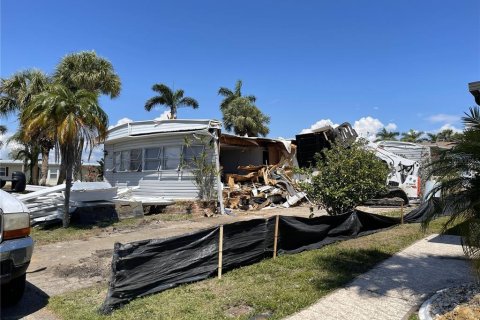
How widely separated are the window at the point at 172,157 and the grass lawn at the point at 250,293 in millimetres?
9441

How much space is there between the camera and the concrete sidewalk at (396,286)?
A: 455cm

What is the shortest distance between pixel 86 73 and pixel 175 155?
9.26 meters

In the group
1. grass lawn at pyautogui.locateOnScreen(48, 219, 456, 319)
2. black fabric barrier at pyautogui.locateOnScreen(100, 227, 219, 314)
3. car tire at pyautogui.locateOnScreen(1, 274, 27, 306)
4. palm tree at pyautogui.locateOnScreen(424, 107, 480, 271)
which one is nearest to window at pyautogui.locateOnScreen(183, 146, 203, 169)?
grass lawn at pyautogui.locateOnScreen(48, 219, 456, 319)

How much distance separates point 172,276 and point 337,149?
551 cm

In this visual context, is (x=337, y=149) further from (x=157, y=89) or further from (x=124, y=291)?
(x=157, y=89)

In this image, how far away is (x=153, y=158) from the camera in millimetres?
16938

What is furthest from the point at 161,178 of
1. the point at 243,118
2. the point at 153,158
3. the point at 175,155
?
the point at 243,118

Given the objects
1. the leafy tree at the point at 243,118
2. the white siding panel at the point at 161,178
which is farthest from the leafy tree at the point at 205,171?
the leafy tree at the point at 243,118

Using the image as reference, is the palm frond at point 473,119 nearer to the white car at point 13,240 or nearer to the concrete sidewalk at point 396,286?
the concrete sidewalk at point 396,286

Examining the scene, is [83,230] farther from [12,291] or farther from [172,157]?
[172,157]

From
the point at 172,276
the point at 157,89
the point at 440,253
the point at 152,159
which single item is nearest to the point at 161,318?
the point at 172,276

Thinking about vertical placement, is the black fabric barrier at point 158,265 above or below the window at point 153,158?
below

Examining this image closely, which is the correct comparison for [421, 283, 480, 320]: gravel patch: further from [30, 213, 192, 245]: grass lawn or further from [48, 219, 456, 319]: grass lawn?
[30, 213, 192, 245]: grass lawn

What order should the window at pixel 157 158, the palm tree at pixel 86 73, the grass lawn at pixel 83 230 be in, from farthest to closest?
the palm tree at pixel 86 73, the window at pixel 157 158, the grass lawn at pixel 83 230
